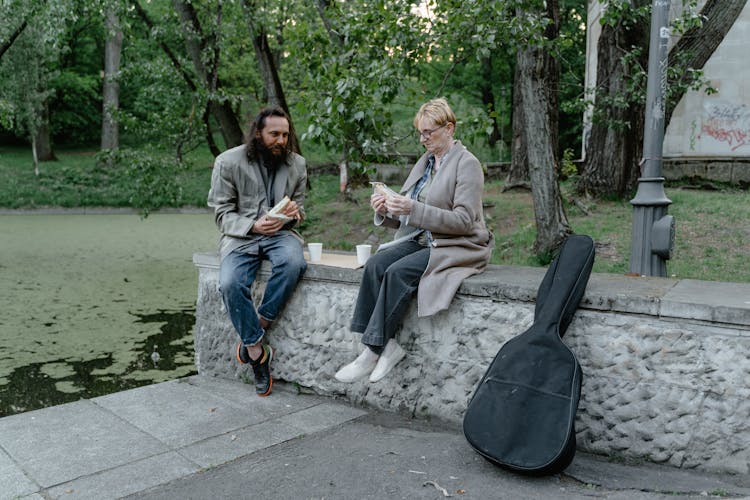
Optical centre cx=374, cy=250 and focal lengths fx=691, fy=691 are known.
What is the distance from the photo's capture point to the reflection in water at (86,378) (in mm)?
4805

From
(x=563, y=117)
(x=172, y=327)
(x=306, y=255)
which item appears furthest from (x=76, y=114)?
(x=306, y=255)

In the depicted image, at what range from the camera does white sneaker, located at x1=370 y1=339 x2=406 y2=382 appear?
11.7ft

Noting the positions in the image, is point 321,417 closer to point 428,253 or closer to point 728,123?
point 428,253

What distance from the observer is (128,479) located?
9.59 ft

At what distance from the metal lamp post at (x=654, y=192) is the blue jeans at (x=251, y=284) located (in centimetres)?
201

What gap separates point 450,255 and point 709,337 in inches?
48.9

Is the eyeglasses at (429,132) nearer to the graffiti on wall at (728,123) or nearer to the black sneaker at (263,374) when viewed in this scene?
the black sneaker at (263,374)

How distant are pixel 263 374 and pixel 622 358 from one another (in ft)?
6.81

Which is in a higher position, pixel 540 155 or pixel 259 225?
pixel 540 155

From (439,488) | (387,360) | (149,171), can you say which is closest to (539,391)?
(439,488)

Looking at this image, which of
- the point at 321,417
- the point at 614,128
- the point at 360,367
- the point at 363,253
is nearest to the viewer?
the point at 360,367

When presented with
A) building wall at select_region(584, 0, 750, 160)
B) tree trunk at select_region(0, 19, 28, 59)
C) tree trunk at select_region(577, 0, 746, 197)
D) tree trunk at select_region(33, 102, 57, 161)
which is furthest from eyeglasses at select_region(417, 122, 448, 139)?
tree trunk at select_region(33, 102, 57, 161)

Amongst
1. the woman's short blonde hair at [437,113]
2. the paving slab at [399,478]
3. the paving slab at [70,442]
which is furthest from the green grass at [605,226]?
the paving slab at [70,442]

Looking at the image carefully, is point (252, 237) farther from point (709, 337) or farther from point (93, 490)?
point (709, 337)
